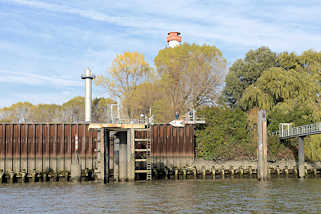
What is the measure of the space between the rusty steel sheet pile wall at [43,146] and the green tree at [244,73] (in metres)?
28.8

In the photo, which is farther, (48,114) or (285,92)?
(48,114)

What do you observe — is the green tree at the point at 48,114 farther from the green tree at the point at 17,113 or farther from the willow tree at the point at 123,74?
the willow tree at the point at 123,74

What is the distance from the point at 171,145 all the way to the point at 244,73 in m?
24.0

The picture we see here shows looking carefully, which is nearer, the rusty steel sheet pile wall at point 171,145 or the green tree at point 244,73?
the rusty steel sheet pile wall at point 171,145

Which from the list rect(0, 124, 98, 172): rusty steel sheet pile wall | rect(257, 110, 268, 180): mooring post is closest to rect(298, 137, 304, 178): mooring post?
rect(257, 110, 268, 180): mooring post

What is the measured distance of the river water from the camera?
29.1 meters

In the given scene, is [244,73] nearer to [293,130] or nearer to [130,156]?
[293,130]

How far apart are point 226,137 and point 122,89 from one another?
959 inches

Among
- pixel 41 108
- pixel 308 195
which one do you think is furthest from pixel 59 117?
pixel 308 195

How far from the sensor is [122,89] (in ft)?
258

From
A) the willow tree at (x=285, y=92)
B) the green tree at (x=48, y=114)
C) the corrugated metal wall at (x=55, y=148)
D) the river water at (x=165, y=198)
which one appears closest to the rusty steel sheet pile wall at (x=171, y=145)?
the corrugated metal wall at (x=55, y=148)

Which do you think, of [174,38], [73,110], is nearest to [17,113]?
[73,110]

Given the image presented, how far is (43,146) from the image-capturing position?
176 ft

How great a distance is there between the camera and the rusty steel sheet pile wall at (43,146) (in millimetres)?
52656
